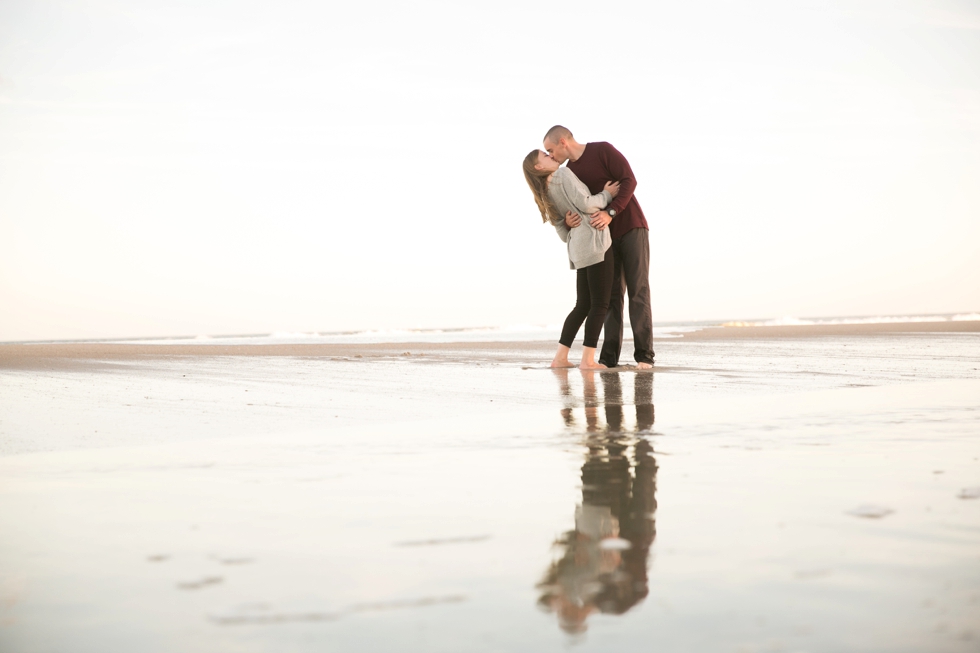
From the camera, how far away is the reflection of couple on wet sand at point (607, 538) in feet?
3.83

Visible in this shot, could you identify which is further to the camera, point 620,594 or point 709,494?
point 709,494

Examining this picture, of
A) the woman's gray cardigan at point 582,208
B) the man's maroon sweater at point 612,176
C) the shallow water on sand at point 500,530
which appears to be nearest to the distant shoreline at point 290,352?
the woman's gray cardigan at point 582,208

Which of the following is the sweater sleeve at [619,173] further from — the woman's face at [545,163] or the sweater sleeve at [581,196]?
the woman's face at [545,163]

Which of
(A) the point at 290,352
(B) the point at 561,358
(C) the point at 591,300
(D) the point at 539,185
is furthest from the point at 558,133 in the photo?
(A) the point at 290,352

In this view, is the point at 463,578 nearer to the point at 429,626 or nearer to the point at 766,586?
the point at 429,626

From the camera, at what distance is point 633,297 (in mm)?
6586

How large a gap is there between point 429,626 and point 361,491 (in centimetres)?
90

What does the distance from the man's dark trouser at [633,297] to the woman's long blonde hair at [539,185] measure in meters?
0.63

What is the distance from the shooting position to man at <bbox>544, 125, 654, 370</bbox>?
644 centimetres

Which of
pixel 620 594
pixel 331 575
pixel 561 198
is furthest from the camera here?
pixel 561 198

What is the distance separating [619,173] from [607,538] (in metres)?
5.32

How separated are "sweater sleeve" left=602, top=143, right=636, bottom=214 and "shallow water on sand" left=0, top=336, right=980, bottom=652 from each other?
3.14 meters

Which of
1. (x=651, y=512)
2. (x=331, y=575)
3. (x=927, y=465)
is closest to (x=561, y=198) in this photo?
(x=927, y=465)

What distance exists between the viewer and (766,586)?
3.95ft
